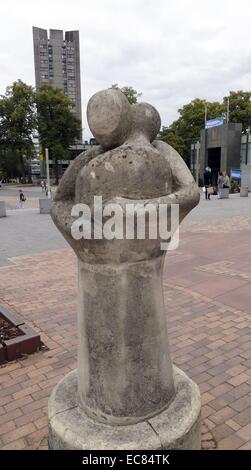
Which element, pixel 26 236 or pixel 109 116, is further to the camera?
pixel 26 236

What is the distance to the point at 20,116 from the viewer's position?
4409 cm

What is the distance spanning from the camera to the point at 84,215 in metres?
2.24

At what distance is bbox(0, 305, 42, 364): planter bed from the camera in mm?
4367

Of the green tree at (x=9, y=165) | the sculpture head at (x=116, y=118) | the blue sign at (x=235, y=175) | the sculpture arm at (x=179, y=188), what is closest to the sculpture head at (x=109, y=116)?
the sculpture head at (x=116, y=118)

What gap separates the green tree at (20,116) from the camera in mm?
44781

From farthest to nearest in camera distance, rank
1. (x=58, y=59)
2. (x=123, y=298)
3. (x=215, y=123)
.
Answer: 1. (x=58, y=59)
2. (x=215, y=123)
3. (x=123, y=298)

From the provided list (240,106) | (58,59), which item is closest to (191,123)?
(240,106)

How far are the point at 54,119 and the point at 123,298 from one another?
48916 mm

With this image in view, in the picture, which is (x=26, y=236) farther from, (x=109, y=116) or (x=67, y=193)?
(x=109, y=116)

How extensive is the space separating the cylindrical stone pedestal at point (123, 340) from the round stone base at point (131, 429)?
0.06 metres

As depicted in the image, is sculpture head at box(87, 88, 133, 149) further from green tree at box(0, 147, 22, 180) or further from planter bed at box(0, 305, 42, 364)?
green tree at box(0, 147, 22, 180)

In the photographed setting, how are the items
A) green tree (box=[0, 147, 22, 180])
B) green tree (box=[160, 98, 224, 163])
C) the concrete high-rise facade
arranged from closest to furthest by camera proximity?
green tree (box=[160, 98, 224, 163]) → green tree (box=[0, 147, 22, 180]) → the concrete high-rise facade

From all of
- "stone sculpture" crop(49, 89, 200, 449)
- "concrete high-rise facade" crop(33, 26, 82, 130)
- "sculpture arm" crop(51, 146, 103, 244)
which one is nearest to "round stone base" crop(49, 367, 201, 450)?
"stone sculpture" crop(49, 89, 200, 449)

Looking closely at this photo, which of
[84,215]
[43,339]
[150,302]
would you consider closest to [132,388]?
[150,302]
